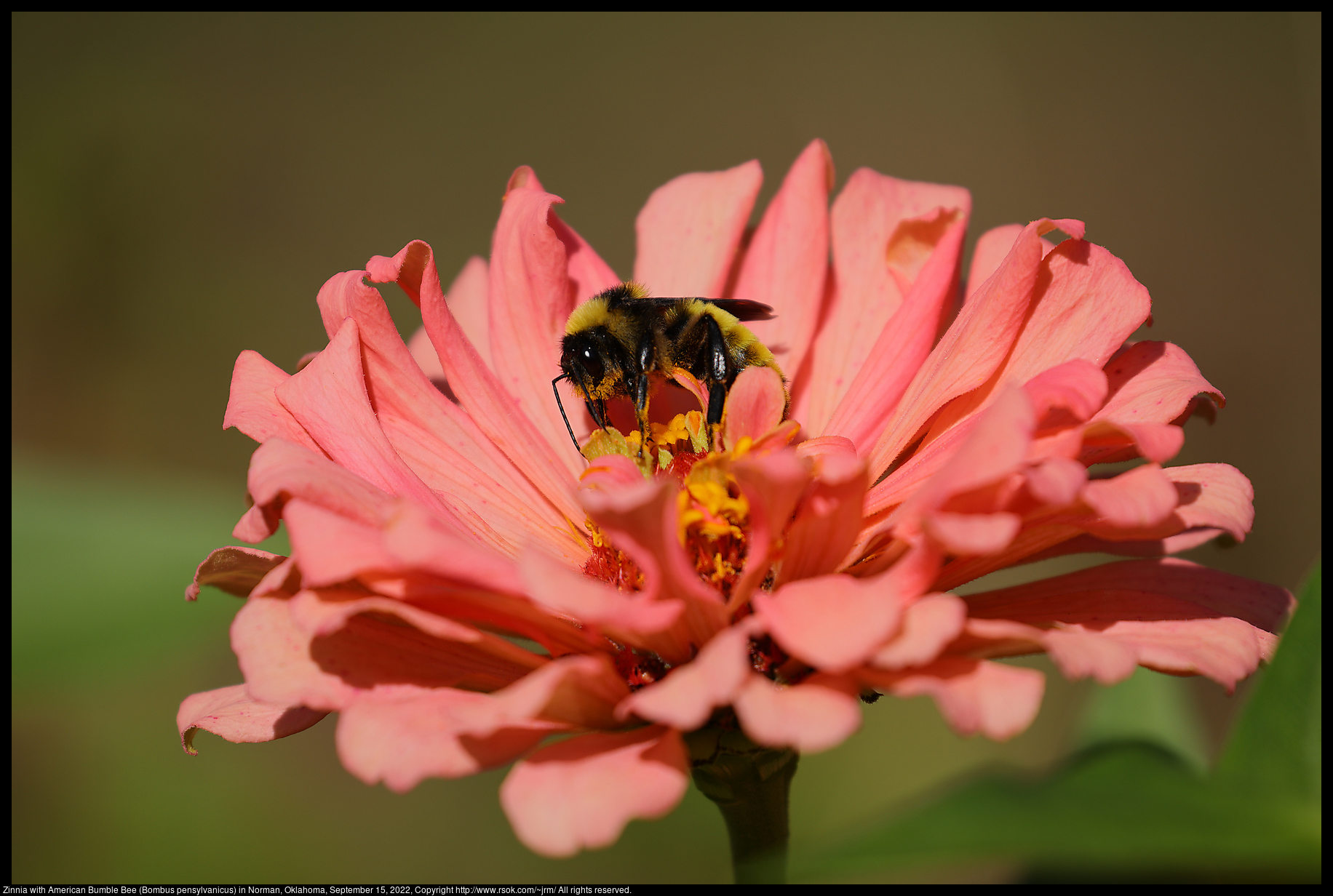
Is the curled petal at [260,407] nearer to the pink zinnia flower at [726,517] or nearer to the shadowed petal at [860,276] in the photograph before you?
the pink zinnia flower at [726,517]

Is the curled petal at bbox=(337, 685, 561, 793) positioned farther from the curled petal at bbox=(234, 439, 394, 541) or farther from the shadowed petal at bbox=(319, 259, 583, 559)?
the shadowed petal at bbox=(319, 259, 583, 559)

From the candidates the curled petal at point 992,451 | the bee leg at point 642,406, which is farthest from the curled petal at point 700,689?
the bee leg at point 642,406

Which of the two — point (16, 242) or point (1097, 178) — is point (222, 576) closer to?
point (16, 242)

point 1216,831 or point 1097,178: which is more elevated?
point 1097,178

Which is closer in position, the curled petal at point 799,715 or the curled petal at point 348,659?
the curled petal at point 799,715

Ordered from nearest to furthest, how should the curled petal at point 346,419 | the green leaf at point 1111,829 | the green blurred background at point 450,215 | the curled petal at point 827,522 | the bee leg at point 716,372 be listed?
the green leaf at point 1111,829, the curled petal at point 827,522, the curled petal at point 346,419, the bee leg at point 716,372, the green blurred background at point 450,215

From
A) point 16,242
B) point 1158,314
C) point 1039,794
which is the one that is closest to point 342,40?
point 16,242

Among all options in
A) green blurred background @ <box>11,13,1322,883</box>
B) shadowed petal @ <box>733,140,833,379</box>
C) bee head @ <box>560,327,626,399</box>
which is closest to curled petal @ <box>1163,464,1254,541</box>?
shadowed petal @ <box>733,140,833,379</box>
